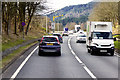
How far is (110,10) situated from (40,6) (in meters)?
26.5

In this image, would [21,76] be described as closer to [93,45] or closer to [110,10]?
[93,45]

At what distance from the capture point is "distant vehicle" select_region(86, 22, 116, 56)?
19.8m

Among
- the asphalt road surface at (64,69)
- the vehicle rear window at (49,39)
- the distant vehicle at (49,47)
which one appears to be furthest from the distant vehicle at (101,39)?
the asphalt road surface at (64,69)

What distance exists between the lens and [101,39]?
66.7 ft

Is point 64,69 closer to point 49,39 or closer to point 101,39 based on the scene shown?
point 49,39

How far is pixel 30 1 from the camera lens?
47094mm

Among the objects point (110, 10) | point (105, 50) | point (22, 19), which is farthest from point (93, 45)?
point (110, 10)

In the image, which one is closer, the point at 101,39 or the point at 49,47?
the point at 49,47

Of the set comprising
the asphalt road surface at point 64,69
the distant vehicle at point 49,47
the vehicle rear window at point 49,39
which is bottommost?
the asphalt road surface at point 64,69

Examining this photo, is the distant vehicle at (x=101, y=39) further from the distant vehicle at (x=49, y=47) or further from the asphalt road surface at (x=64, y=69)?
the asphalt road surface at (x=64, y=69)

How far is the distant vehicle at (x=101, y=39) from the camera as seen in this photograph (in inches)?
778

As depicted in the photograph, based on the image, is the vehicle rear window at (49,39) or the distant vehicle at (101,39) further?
the distant vehicle at (101,39)

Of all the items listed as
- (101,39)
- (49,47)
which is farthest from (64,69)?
(101,39)

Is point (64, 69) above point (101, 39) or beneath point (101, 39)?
beneath
